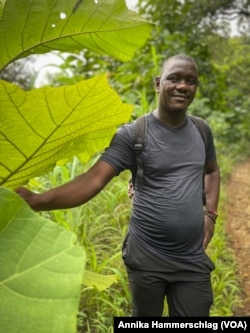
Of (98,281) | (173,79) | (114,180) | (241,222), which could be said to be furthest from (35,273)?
(241,222)

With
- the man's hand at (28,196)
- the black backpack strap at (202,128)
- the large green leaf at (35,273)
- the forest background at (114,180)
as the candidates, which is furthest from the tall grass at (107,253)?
the large green leaf at (35,273)

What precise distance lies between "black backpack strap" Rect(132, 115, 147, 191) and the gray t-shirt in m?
0.02

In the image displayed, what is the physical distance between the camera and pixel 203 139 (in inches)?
60.6

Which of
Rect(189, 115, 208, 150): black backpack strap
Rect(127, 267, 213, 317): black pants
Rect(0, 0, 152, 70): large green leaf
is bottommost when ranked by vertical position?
Rect(127, 267, 213, 317): black pants

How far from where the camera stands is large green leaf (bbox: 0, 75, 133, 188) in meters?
0.49

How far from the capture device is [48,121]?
1.74 feet

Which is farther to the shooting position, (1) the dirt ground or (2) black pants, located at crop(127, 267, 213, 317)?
(1) the dirt ground

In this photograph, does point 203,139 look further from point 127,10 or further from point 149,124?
point 127,10

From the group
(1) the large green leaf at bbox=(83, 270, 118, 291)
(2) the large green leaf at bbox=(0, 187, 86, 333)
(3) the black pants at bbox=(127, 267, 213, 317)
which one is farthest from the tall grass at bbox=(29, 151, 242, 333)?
(2) the large green leaf at bbox=(0, 187, 86, 333)

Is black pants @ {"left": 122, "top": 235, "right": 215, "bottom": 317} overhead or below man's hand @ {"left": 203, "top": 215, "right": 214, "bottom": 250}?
below

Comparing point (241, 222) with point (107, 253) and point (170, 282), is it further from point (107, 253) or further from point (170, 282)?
point (170, 282)

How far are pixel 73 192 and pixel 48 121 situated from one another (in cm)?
51

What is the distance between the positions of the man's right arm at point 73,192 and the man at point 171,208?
0.57 ft

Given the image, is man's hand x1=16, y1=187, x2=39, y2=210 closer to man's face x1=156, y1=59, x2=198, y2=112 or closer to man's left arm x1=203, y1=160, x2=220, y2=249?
man's face x1=156, y1=59, x2=198, y2=112
